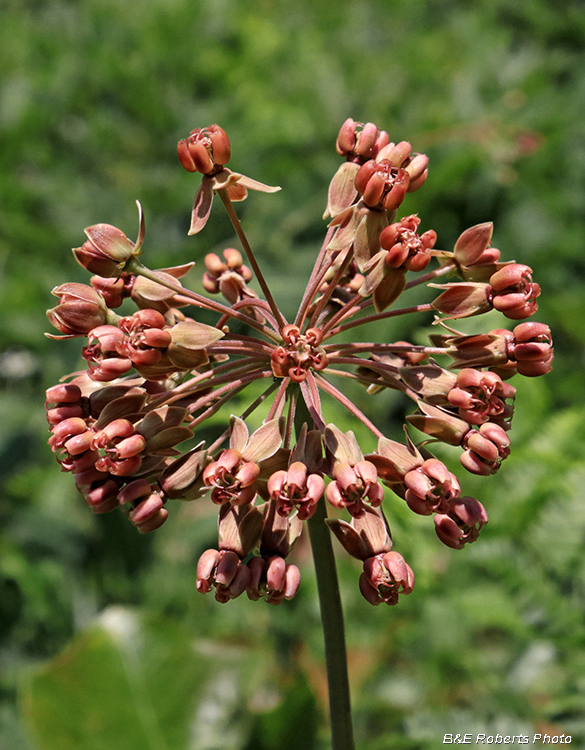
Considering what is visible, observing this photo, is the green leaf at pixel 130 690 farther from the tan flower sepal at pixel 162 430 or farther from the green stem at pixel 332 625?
the tan flower sepal at pixel 162 430

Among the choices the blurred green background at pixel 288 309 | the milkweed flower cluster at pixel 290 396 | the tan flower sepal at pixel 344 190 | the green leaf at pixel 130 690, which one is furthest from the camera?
the blurred green background at pixel 288 309

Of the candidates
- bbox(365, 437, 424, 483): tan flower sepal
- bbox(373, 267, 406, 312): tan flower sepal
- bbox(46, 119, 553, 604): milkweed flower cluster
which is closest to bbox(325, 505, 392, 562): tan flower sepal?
bbox(46, 119, 553, 604): milkweed flower cluster

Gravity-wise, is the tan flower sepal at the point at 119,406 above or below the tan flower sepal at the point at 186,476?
above

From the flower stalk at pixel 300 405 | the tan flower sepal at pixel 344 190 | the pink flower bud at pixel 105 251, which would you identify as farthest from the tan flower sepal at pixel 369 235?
the pink flower bud at pixel 105 251

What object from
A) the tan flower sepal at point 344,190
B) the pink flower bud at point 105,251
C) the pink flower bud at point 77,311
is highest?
the tan flower sepal at point 344,190

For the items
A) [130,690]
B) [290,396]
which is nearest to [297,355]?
[290,396]
